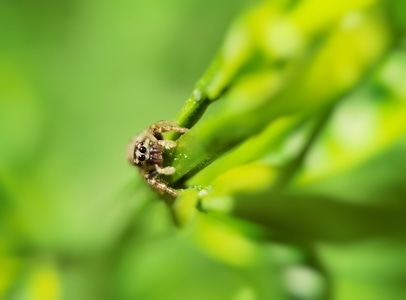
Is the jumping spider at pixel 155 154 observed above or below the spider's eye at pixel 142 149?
below

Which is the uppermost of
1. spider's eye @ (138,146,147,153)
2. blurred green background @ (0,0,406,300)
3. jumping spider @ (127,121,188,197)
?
blurred green background @ (0,0,406,300)

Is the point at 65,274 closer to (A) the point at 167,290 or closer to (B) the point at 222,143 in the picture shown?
(A) the point at 167,290

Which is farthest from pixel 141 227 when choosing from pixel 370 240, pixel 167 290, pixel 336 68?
pixel 336 68

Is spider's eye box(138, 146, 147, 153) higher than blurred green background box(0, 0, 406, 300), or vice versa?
blurred green background box(0, 0, 406, 300)

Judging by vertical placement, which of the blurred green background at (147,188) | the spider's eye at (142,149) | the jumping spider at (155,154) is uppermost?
the blurred green background at (147,188)
